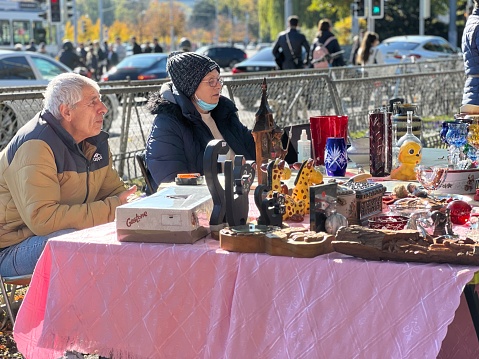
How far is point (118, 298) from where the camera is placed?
10.9 ft

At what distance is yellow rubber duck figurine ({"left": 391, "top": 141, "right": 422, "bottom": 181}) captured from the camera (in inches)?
178

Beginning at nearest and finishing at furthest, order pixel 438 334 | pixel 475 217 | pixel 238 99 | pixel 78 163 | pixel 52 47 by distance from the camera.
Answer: pixel 438 334 → pixel 475 217 → pixel 78 163 → pixel 238 99 → pixel 52 47

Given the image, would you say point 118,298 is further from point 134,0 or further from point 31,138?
point 134,0

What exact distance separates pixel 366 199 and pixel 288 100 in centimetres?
665

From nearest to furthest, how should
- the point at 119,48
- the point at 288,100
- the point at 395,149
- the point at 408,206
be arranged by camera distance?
the point at 408,206
the point at 395,149
the point at 288,100
the point at 119,48

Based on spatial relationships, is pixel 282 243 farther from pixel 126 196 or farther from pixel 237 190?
pixel 126 196

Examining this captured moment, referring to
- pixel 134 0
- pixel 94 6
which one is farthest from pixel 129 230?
pixel 94 6

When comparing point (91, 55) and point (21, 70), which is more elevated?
point (91, 55)

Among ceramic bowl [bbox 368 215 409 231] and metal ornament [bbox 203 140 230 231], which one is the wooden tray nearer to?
ceramic bowl [bbox 368 215 409 231]

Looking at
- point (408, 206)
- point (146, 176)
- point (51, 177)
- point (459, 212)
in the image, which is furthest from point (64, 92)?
point (459, 212)

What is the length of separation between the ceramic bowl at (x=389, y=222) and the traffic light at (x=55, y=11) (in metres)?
23.4

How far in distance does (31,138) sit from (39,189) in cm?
26

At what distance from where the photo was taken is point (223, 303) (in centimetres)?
315

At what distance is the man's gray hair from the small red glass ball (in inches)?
74.5
